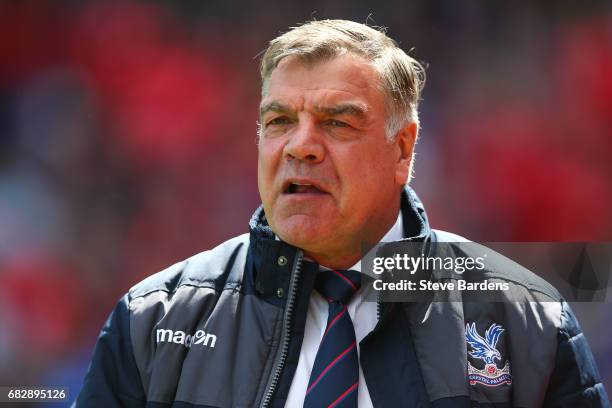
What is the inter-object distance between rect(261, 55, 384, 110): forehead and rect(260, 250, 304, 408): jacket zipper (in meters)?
0.39

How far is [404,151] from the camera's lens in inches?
83.7

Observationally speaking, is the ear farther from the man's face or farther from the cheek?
the cheek

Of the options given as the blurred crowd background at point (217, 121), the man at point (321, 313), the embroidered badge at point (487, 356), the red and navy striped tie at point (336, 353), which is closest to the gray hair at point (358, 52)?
the man at point (321, 313)

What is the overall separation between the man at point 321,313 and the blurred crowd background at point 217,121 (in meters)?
1.65

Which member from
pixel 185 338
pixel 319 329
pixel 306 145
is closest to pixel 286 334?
pixel 319 329

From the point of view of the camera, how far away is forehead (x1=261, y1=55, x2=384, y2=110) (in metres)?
1.92

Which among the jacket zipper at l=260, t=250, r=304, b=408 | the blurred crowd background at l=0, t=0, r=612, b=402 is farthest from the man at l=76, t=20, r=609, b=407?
the blurred crowd background at l=0, t=0, r=612, b=402

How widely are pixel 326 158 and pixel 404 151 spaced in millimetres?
330

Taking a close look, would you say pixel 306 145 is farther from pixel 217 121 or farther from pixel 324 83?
pixel 217 121

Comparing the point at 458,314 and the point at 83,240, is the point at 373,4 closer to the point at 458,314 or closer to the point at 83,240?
the point at 83,240

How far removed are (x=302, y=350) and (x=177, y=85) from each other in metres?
2.21

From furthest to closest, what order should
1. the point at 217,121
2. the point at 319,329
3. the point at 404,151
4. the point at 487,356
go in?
1. the point at 217,121
2. the point at 404,151
3. the point at 319,329
4. the point at 487,356

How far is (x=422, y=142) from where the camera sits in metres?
3.64

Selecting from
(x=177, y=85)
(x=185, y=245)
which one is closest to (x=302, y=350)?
(x=185, y=245)
